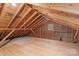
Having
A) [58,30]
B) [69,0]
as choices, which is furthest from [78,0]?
[58,30]

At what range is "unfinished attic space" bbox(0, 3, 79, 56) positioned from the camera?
168 centimetres

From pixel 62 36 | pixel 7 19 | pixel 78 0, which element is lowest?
pixel 62 36

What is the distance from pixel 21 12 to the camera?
277 cm

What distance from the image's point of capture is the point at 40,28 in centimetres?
595

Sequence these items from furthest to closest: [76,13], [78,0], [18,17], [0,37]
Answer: [0,37] < [18,17] < [76,13] < [78,0]

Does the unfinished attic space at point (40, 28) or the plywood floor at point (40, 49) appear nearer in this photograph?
the unfinished attic space at point (40, 28)

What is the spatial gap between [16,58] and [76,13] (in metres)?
0.87

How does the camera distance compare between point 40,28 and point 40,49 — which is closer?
Answer: point 40,49

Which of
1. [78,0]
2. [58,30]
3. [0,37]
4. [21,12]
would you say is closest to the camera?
[78,0]

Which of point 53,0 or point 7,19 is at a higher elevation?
point 53,0

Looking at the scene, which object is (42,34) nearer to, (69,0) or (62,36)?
(62,36)

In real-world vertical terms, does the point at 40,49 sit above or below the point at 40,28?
below

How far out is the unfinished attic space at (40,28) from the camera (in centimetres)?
168

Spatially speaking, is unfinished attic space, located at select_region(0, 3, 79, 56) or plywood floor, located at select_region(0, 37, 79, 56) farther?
plywood floor, located at select_region(0, 37, 79, 56)
